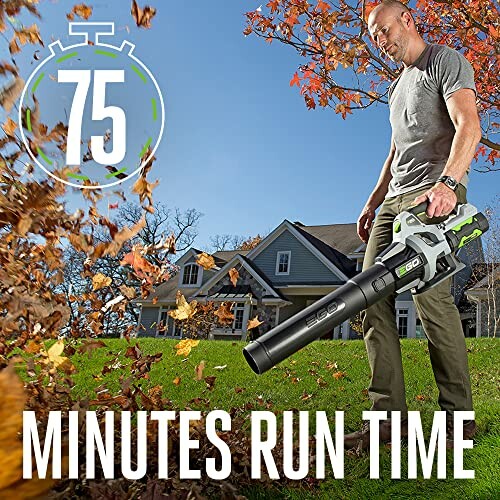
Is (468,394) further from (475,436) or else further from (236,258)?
(236,258)

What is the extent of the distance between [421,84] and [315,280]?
19424 mm

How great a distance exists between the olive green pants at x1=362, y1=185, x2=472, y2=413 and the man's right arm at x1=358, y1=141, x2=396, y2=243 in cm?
17

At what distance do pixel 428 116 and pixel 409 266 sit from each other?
1.09m

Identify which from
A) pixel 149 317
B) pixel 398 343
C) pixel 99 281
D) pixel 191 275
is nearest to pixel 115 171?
pixel 99 281

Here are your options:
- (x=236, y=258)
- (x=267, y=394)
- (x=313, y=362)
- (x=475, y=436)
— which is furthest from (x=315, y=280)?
(x=475, y=436)

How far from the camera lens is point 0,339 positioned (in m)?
3.03

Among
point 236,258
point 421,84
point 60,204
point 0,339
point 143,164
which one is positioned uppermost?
point 236,258

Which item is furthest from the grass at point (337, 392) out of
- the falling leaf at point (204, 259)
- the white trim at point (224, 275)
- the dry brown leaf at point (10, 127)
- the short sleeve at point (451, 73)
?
the white trim at point (224, 275)

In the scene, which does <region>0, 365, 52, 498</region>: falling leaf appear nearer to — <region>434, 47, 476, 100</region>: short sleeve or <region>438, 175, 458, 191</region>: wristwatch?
<region>438, 175, 458, 191</region>: wristwatch

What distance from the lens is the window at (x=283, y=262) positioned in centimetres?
2328

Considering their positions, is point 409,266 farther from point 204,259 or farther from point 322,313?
point 204,259

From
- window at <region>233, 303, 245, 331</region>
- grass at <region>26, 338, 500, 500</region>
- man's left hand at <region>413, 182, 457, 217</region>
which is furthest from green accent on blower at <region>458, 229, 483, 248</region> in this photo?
window at <region>233, 303, 245, 331</region>

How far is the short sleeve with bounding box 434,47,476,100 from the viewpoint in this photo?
294 centimetres

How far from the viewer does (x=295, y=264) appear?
23.1 m
